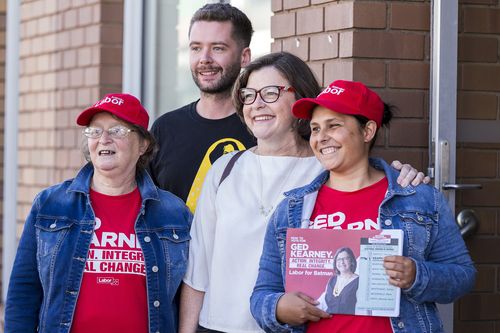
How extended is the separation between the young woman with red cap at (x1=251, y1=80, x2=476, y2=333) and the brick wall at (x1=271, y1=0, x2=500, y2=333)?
3.67ft

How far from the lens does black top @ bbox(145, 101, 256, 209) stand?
4457 mm

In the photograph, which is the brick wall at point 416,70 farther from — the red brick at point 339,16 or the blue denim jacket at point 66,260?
the blue denim jacket at point 66,260

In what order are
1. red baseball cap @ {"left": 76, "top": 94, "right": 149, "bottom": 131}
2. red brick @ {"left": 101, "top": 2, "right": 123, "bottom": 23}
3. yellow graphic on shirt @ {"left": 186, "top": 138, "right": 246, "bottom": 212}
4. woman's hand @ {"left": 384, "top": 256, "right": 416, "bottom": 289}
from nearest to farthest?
woman's hand @ {"left": 384, "top": 256, "right": 416, "bottom": 289}
red baseball cap @ {"left": 76, "top": 94, "right": 149, "bottom": 131}
yellow graphic on shirt @ {"left": 186, "top": 138, "right": 246, "bottom": 212}
red brick @ {"left": 101, "top": 2, "right": 123, "bottom": 23}

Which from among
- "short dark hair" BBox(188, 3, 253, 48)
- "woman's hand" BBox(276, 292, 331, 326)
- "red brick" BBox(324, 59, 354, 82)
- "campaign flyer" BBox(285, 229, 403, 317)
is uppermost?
"short dark hair" BBox(188, 3, 253, 48)

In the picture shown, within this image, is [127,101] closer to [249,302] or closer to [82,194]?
[82,194]

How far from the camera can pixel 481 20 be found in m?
5.05

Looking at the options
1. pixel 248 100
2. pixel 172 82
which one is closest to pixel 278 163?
pixel 248 100

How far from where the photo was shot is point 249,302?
151 inches

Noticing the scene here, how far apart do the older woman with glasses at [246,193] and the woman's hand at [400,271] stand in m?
0.58

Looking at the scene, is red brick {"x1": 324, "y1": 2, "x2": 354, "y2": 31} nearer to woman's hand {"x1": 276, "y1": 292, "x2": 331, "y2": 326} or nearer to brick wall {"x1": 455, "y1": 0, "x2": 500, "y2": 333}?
brick wall {"x1": 455, "y1": 0, "x2": 500, "y2": 333}

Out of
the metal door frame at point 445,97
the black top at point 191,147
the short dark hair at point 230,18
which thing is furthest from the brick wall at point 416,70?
the black top at point 191,147

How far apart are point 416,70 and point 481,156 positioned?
1.68 ft

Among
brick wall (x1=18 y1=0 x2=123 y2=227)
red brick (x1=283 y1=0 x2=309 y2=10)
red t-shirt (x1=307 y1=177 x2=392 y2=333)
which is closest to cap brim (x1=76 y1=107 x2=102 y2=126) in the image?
red t-shirt (x1=307 y1=177 x2=392 y2=333)

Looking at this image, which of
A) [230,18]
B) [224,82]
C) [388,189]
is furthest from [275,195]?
[230,18]
